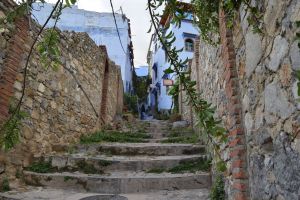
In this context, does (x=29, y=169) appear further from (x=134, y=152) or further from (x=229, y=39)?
(x=229, y=39)

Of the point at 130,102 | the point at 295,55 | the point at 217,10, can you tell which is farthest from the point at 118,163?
the point at 130,102

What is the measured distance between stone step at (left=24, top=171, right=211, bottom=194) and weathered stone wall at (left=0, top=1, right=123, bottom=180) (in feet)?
1.41

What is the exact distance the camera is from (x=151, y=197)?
3.88m

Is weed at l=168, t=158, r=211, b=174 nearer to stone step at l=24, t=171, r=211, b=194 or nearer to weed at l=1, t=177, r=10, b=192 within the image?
stone step at l=24, t=171, r=211, b=194

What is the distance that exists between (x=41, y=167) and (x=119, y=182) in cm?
131

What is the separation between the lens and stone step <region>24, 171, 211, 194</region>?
427 centimetres

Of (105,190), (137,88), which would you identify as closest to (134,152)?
(105,190)

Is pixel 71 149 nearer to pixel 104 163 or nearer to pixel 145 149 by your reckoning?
pixel 104 163

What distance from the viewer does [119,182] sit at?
169 inches

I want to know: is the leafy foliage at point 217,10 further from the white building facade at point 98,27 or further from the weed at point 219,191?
the white building facade at point 98,27

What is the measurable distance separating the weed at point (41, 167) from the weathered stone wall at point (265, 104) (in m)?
2.91

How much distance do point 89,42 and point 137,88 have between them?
16.0 meters

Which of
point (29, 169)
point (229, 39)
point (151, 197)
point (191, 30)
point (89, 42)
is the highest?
point (191, 30)

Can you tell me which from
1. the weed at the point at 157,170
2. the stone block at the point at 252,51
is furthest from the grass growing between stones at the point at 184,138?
the stone block at the point at 252,51
